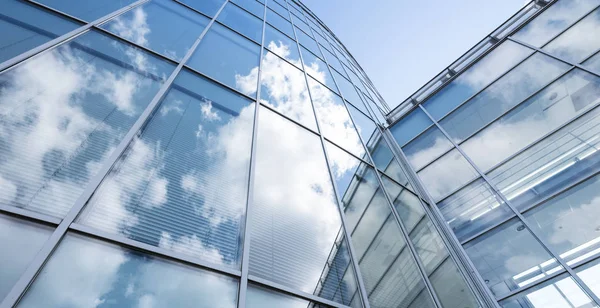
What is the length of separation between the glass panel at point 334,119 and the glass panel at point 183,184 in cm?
268

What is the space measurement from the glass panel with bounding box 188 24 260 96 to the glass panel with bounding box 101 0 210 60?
274 mm

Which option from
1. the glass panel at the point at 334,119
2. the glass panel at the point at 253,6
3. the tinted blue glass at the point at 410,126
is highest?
the glass panel at the point at 253,6

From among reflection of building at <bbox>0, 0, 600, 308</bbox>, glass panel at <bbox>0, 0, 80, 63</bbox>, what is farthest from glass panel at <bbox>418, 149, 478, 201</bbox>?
glass panel at <bbox>0, 0, 80, 63</bbox>

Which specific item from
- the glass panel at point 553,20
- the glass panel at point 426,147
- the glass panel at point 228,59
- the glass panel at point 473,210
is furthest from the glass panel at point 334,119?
the glass panel at point 553,20

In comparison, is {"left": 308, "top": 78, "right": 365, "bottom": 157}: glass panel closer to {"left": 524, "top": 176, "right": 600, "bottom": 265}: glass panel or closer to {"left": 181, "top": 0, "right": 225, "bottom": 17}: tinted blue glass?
{"left": 181, "top": 0, "right": 225, "bottom": 17}: tinted blue glass

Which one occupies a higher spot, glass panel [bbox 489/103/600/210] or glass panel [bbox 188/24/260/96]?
glass panel [bbox 188/24/260/96]

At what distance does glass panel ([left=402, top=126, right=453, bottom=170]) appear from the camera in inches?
371

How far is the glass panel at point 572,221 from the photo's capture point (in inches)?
222

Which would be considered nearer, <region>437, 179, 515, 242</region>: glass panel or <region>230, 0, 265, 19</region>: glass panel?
<region>437, 179, 515, 242</region>: glass panel

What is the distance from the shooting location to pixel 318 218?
5148 millimetres

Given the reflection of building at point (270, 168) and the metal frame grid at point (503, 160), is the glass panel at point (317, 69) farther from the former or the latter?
the metal frame grid at point (503, 160)

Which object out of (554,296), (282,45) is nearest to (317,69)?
(282,45)

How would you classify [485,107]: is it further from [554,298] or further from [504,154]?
[554,298]

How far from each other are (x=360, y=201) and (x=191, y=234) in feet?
12.2
